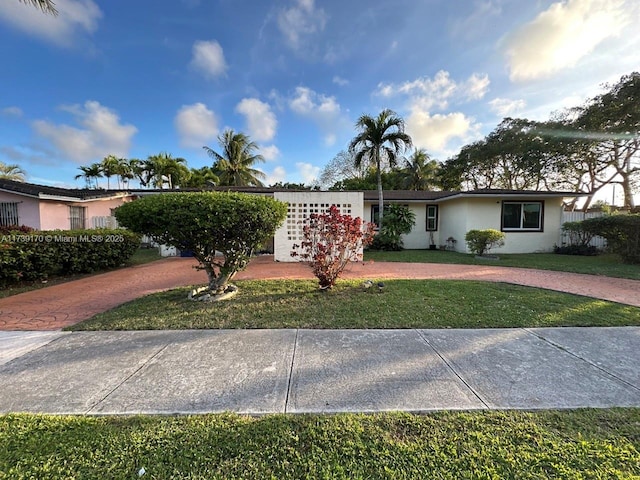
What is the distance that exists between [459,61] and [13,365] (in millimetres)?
13005

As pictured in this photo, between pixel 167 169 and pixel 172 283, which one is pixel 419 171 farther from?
pixel 172 283

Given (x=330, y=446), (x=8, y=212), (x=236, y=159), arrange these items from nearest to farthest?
(x=330, y=446) → (x=8, y=212) → (x=236, y=159)

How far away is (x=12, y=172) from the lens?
21.6 meters

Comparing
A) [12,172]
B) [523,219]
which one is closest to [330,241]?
[523,219]

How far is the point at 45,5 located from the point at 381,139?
1218cm

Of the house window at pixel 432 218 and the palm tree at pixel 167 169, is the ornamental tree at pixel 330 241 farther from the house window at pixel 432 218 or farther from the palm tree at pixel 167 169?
the palm tree at pixel 167 169

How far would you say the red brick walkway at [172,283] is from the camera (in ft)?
15.9

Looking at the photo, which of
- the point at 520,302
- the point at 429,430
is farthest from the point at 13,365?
the point at 520,302

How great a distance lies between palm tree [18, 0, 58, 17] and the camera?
6.20 metres

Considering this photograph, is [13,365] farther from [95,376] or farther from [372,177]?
[372,177]

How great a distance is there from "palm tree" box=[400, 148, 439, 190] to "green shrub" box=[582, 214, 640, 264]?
1633cm

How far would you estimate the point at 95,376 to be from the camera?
2.76m

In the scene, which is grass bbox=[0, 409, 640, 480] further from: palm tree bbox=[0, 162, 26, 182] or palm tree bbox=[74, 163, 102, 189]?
palm tree bbox=[74, 163, 102, 189]

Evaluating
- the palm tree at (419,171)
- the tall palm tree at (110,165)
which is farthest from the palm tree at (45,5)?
the palm tree at (419,171)
